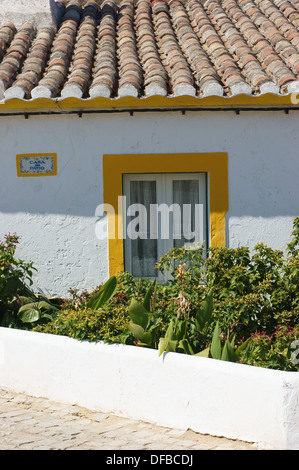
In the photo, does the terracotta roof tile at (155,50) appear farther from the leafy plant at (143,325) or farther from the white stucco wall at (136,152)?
the leafy plant at (143,325)

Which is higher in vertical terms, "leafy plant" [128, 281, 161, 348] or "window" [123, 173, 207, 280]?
"window" [123, 173, 207, 280]

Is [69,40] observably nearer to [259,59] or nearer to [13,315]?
[259,59]

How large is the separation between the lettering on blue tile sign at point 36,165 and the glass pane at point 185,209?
5.04 feet

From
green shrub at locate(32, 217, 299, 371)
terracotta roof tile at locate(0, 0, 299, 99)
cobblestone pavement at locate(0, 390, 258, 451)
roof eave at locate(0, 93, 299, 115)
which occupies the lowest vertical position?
cobblestone pavement at locate(0, 390, 258, 451)

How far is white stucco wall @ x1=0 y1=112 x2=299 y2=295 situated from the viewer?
8281 mm

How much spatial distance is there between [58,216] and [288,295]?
10.7ft

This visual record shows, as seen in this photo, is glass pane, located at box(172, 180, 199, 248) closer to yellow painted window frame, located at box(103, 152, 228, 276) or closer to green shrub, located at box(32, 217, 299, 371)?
yellow painted window frame, located at box(103, 152, 228, 276)

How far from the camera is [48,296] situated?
27.7ft

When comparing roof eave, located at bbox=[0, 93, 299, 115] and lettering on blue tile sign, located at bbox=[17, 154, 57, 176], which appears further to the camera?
lettering on blue tile sign, located at bbox=[17, 154, 57, 176]

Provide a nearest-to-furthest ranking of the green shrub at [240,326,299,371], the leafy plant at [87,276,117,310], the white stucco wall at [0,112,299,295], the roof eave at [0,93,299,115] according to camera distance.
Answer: the green shrub at [240,326,299,371] < the leafy plant at [87,276,117,310] < the roof eave at [0,93,299,115] < the white stucco wall at [0,112,299,295]

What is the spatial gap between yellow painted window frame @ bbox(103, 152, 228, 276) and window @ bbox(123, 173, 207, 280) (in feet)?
0.73

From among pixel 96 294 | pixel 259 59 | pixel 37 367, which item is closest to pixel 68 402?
pixel 37 367

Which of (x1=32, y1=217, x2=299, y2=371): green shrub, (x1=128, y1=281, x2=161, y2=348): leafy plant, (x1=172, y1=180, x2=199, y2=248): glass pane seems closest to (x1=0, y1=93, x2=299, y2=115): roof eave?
(x1=172, y1=180, x2=199, y2=248): glass pane

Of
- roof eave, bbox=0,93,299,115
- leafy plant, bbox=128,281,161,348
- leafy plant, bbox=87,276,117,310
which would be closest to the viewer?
leafy plant, bbox=128,281,161,348
